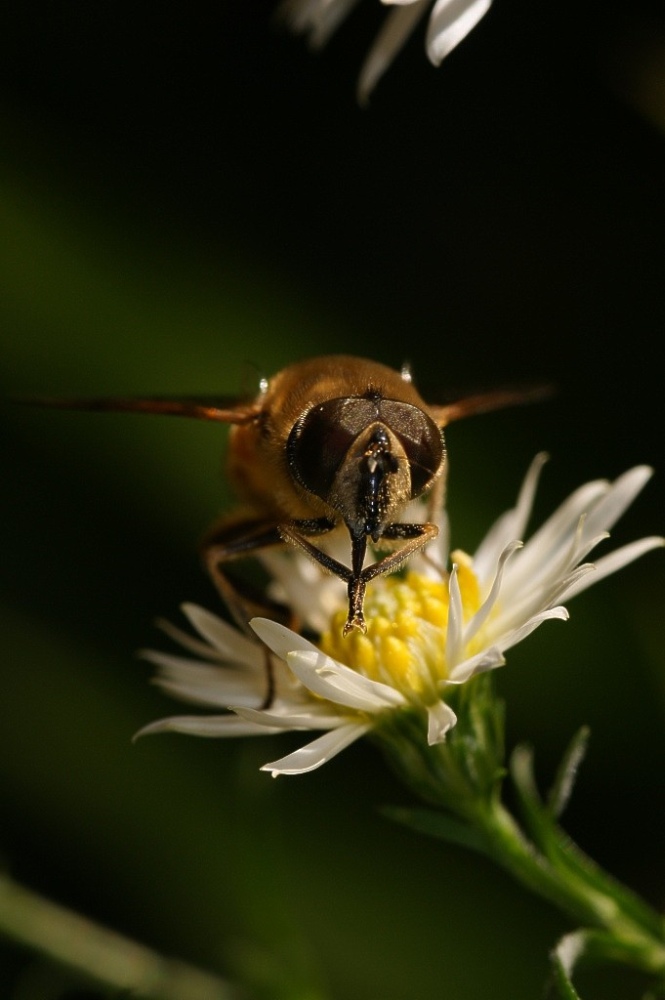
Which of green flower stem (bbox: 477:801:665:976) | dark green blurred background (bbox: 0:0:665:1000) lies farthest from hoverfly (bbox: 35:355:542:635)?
dark green blurred background (bbox: 0:0:665:1000)

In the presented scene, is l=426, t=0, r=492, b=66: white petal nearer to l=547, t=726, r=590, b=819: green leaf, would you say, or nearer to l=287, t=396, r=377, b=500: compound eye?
l=287, t=396, r=377, b=500: compound eye

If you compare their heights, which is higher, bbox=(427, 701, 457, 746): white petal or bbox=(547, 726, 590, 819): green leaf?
bbox=(427, 701, 457, 746): white petal

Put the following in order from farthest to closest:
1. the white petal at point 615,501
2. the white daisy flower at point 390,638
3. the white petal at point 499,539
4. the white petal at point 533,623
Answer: the white petal at point 499,539 → the white petal at point 615,501 → the white daisy flower at point 390,638 → the white petal at point 533,623

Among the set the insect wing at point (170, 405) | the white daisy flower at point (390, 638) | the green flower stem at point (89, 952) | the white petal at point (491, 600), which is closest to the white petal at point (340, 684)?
the white daisy flower at point (390, 638)

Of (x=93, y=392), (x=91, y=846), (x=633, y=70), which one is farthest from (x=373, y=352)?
(x=91, y=846)

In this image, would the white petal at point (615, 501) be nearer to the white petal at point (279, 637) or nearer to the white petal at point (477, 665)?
the white petal at point (477, 665)

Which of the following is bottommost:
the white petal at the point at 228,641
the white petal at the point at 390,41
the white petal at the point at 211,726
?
the white petal at the point at 211,726

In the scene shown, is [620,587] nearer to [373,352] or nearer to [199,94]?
[373,352]
